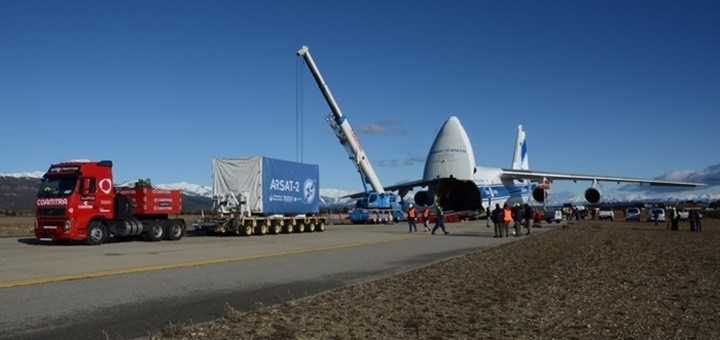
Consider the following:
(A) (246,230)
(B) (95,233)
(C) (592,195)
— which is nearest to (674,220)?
(C) (592,195)

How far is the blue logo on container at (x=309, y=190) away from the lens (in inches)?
1404

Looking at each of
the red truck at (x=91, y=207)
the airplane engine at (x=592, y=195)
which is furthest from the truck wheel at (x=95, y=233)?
the airplane engine at (x=592, y=195)

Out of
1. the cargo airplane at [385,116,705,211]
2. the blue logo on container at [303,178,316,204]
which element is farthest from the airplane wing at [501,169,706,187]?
the blue logo on container at [303,178,316,204]

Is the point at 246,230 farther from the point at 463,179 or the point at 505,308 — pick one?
the point at 463,179

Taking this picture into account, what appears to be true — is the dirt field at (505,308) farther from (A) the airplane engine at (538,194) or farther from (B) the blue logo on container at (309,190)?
(A) the airplane engine at (538,194)

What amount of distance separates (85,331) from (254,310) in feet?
6.92

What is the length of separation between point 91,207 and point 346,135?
2947cm

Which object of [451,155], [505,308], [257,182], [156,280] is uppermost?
[451,155]

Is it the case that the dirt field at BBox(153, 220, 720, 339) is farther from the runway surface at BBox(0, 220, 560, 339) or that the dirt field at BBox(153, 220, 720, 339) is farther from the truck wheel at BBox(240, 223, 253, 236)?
the truck wheel at BBox(240, 223, 253, 236)

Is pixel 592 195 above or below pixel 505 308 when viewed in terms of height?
above

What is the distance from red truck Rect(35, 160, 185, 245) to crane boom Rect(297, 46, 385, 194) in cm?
2516

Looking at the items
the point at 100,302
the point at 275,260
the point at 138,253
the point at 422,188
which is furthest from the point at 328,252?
the point at 422,188

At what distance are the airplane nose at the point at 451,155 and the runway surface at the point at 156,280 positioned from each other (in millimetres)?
36189

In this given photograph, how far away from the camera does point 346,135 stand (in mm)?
51031
